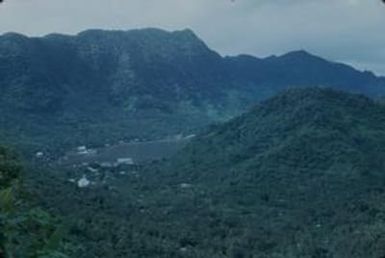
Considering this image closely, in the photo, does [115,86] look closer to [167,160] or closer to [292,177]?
[167,160]

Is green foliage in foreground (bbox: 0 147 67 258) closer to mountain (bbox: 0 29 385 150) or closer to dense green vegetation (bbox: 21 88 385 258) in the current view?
dense green vegetation (bbox: 21 88 385 258)

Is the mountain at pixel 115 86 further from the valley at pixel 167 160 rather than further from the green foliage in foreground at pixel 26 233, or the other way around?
the green foliage in foreground at pixel 26 233

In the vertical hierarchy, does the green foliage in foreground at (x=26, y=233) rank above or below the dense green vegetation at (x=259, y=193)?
above

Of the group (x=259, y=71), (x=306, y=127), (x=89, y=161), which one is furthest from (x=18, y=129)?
(x=259, y=71)

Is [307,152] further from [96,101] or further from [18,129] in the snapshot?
[96,101]

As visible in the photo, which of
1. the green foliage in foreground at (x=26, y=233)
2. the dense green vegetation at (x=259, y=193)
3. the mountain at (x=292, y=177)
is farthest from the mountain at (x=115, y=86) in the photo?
the green foliage in foreground at (x=26, y=233)

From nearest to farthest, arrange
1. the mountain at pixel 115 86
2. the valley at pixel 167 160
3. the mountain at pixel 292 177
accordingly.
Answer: the valley at pixel 167 160 → the mountain at pixel 292 177 → the mountain at pixel 115 86
